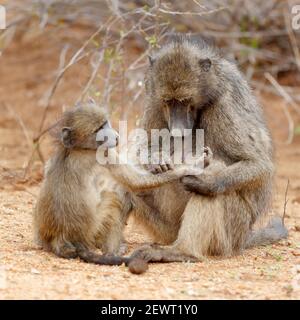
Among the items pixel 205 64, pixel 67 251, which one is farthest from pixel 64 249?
pixel 205 64

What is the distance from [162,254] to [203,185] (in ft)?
1.60

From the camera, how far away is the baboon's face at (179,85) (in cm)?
517

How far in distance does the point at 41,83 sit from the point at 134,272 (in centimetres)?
757

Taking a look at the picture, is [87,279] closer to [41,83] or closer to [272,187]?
[272,187]

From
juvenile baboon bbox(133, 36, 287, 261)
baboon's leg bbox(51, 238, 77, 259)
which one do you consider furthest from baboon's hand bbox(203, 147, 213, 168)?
baboon's leg bbox(51, 238, 77, 259)

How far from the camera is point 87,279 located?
448 centimetres

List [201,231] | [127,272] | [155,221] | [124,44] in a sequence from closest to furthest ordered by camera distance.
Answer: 1. [127,272]
2. [201,231]
3. [155,221]
4. [124,44]

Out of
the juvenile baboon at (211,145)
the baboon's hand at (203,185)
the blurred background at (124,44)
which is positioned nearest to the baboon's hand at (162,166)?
the juvenile baboon at (211,145)

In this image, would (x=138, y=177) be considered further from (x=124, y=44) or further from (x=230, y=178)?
(x=124, y=44)

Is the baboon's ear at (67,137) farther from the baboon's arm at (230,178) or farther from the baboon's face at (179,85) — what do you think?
the baboon's arm at (230,178)

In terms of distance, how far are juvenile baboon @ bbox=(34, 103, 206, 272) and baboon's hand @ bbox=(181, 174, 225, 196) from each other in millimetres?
62

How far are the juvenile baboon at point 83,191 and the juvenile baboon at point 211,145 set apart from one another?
21 cm

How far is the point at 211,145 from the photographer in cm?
532

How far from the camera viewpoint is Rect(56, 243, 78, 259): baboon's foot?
498cm
